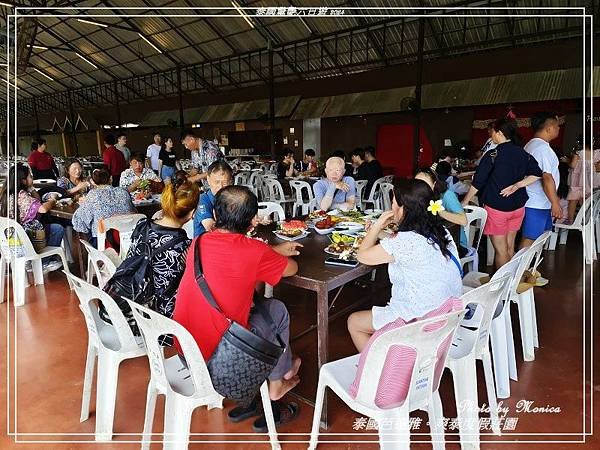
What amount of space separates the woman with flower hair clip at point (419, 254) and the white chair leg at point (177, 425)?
3.13 ft

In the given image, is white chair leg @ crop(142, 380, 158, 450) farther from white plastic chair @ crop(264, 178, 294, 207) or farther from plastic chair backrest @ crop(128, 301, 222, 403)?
white plastic chair @ crop(264, 178, 294, 207)

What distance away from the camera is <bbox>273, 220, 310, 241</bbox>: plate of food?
104 inches

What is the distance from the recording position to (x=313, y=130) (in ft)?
41.2

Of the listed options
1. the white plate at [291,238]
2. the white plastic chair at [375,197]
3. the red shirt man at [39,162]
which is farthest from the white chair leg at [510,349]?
the red shirt man at [39,162]

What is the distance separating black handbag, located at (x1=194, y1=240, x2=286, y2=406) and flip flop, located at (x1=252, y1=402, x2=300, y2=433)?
1.49ft

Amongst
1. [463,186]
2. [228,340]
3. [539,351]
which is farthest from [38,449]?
[463,186]

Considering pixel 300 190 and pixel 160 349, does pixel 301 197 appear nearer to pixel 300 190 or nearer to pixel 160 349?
pixel 300 190

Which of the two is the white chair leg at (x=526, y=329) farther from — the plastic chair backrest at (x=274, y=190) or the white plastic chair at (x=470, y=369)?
the plastic chair backrest at (x=274, y=190)

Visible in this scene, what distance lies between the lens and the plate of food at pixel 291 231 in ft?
8.67

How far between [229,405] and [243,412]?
13 cm

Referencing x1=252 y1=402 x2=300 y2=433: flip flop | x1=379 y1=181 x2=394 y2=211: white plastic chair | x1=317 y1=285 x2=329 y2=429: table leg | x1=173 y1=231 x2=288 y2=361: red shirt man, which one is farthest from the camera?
x1=379 y1=181 x2=394 y2=211: white plastic chair

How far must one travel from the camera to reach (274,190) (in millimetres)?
6688

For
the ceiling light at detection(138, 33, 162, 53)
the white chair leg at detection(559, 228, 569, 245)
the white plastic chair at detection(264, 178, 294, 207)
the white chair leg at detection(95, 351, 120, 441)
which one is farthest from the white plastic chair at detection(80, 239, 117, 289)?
the ceiling light at detection(138, 33, 162, 53)

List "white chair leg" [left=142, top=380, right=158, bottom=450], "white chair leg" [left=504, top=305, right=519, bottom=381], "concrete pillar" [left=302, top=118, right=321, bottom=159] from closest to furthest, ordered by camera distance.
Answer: "white chair leg" [left=142, top=380, right=158, bottom=450] → "white chair leg" [left=504, top=305, right=519, bottom=381] → "concrete pillar" [left=302, top=118, right=321, bottom=159]
